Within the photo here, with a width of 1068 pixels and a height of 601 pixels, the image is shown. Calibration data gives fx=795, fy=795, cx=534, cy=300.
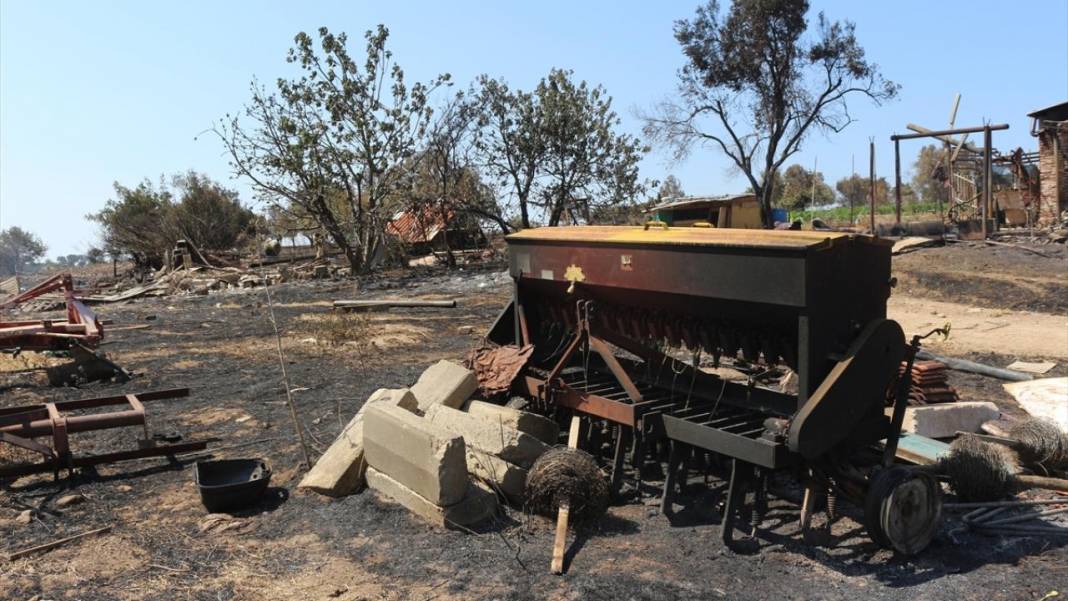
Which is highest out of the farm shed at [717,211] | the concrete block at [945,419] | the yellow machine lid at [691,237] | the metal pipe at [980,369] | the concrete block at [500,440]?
the farm shed at [717,211]

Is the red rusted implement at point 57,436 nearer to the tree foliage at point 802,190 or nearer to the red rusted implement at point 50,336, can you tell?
the red rusted implement at point 50,336

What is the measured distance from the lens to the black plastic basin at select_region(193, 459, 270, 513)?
5688mm

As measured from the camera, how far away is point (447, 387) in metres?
6.75

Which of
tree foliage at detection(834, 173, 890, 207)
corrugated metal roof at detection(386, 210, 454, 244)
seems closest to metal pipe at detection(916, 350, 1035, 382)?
corrugated metal roof at detection(386, 210, 454, 244)

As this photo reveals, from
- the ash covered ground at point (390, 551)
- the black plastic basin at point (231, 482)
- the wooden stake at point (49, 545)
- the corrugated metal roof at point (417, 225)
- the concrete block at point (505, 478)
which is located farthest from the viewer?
the corrugated metal roof at point (417, 225)

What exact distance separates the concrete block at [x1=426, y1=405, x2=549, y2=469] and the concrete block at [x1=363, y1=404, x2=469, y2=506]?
35 centimetres

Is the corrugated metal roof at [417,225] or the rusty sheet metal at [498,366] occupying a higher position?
the corrugated metal roof at [417,225]

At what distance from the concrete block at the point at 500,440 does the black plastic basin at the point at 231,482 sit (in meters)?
1.48

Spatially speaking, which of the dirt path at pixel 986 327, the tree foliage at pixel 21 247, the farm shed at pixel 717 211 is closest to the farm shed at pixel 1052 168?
the farm shed at pixel 717 211

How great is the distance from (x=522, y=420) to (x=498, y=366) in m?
0.97

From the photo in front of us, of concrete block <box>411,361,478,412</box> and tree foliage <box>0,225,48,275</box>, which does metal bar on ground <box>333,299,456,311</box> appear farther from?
tree foliage <box>0,225,48,275</box>

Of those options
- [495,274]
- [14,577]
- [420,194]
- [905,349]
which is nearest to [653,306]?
[905,349]

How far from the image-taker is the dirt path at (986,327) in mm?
11891

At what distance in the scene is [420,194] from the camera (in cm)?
2938
